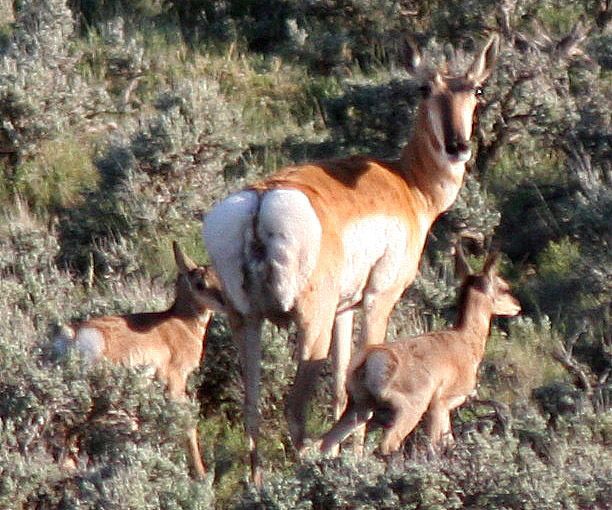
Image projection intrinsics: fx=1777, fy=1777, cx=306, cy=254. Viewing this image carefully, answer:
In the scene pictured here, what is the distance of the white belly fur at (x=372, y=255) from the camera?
8.83m

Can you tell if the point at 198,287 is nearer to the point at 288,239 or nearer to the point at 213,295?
the point at 213,295

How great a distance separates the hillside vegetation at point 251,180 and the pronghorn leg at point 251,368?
9.2 inches

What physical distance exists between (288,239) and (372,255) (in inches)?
36.1

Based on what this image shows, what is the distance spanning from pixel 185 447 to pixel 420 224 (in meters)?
1.80

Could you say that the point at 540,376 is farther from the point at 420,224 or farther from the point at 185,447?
the point at 185,447

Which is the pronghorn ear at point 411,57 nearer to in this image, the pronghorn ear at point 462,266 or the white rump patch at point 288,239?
the pronghorn ear at point 462,266

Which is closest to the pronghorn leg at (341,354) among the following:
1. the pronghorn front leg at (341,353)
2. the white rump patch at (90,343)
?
the pronghorn front leg at (341,353)

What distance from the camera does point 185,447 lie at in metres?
8.96

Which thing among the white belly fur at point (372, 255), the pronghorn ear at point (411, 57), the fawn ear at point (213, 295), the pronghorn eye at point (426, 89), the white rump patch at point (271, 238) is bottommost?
the fawn ear at point (213, 295)

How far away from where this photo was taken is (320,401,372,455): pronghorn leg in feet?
28.1

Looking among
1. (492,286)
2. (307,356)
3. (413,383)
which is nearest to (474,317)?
(492,286)

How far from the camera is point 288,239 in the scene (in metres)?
8.21

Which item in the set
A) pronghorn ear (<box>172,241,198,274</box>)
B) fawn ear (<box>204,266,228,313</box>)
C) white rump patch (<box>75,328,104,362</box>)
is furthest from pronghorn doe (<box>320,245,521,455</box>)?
pronghorn ear (<box>172,241,198,274</box>)

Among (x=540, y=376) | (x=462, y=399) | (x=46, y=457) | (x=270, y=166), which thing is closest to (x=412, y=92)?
(x=270, y=166)
